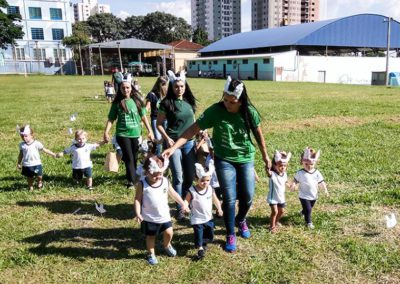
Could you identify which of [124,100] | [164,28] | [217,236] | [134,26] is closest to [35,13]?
[134,26]

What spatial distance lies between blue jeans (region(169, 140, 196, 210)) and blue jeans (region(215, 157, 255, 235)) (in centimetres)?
90

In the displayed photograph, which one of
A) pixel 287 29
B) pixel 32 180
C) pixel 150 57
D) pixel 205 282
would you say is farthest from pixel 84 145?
pixel 150 57

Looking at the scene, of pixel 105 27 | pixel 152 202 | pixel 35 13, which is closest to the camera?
pixel 152 202

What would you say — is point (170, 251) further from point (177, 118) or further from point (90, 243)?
point (177, 118)

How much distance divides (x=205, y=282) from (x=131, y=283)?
2.41ft

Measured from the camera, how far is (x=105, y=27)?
9944 centimetres

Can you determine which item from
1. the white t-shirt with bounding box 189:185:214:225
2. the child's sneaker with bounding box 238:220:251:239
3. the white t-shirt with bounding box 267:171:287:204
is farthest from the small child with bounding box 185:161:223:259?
the white t-shirt with bounding box 267:171:287:204

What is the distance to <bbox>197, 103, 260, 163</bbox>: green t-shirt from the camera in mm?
4391

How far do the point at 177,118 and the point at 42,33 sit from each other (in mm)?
76080

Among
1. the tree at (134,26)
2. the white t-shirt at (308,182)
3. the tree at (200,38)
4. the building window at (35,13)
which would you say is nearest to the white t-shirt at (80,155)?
the white t-shirt at (308,182)

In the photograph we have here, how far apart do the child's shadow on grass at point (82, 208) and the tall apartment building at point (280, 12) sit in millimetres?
148124

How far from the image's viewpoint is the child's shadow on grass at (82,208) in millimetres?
5730

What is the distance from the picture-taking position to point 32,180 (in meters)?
6.91

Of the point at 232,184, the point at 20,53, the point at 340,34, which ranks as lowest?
the point at 232,184
